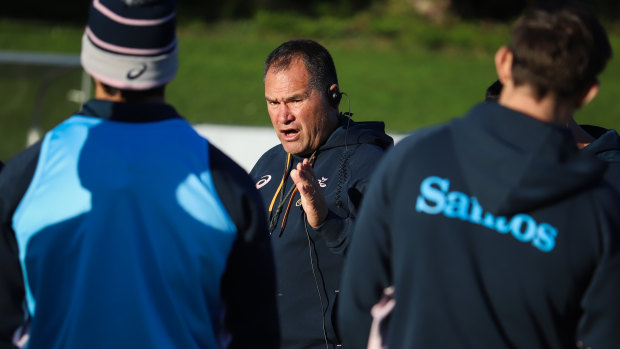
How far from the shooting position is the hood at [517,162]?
1.93 m

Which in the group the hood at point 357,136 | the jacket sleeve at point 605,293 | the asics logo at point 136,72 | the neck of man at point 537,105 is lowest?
the hood at point 357,136

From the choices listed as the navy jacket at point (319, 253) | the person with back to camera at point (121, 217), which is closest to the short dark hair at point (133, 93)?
the person with back to camera at point (121, 217)

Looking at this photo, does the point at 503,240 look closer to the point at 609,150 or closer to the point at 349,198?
the point at 609,150

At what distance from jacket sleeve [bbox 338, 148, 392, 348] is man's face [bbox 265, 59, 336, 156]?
1.57 metres

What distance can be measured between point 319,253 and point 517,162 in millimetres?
1597

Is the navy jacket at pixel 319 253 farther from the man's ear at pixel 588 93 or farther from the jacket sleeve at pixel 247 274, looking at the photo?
the man's ear at pixel 588 93

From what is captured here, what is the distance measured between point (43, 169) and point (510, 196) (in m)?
1.24

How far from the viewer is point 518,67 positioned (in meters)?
2.00

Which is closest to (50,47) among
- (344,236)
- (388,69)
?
(388,69)

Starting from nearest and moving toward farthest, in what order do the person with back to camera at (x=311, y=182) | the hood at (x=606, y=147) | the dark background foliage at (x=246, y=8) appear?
the hood at (x=606, y=147) < the person with back to camera at (x=311, y=182) < the dark background foliage at (x=246, y=8)

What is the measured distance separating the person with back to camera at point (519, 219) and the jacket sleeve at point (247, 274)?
381 mm

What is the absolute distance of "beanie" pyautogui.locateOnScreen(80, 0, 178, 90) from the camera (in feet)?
6.80

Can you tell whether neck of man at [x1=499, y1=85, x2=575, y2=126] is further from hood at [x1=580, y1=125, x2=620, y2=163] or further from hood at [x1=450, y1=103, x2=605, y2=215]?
hood at [x1=580, y1=125, x2=620, y2=163]

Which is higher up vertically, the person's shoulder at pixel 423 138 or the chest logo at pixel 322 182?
the person's shoulder at pixel 423 138
